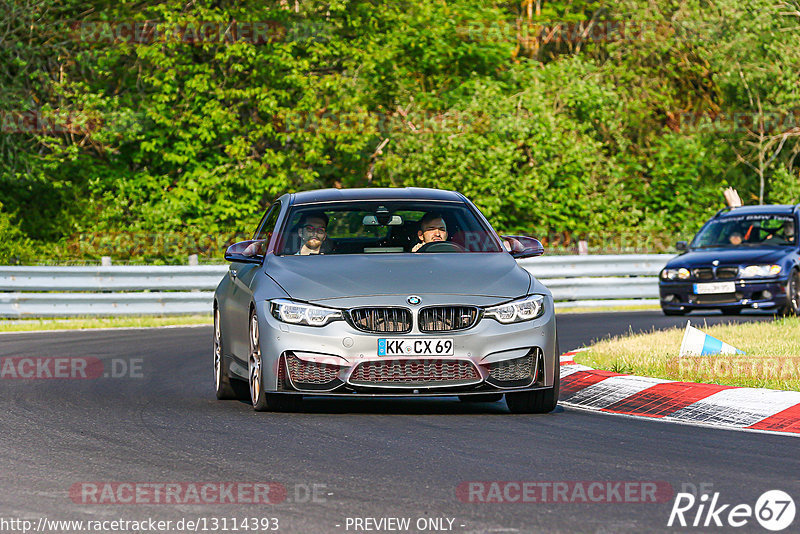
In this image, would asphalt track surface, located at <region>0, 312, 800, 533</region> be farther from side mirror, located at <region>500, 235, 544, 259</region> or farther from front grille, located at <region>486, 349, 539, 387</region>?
side mirror, located at <region>500, 235, 544, 259</region>

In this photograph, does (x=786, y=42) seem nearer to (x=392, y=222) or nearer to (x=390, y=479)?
(x=392, y=222)

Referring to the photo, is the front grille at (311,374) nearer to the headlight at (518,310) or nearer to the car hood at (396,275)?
the car hood at (396,275)

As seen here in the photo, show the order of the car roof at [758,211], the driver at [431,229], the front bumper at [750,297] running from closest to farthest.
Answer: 1. the driver at [431,229]
2. the front bumper at [750,297]
3. the car roof at [758,211]

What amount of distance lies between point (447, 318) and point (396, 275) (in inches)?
19.7

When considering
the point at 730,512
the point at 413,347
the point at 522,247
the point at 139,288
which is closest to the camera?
the point at 730,512

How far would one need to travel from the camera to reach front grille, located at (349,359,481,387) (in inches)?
373

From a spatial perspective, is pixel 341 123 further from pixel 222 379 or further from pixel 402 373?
pixel 402 373

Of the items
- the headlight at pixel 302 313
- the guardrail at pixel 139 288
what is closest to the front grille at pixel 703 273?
the guardrail at pixel 139 288

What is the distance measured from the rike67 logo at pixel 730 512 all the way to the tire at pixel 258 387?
3894mm

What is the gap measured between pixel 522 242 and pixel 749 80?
29.1 metres

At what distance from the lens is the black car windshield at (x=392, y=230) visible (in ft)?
35.4

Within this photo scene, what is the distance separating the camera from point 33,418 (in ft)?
33.1

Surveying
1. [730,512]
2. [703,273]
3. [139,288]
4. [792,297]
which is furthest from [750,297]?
[730,512]

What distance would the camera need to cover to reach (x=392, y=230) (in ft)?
36.1
